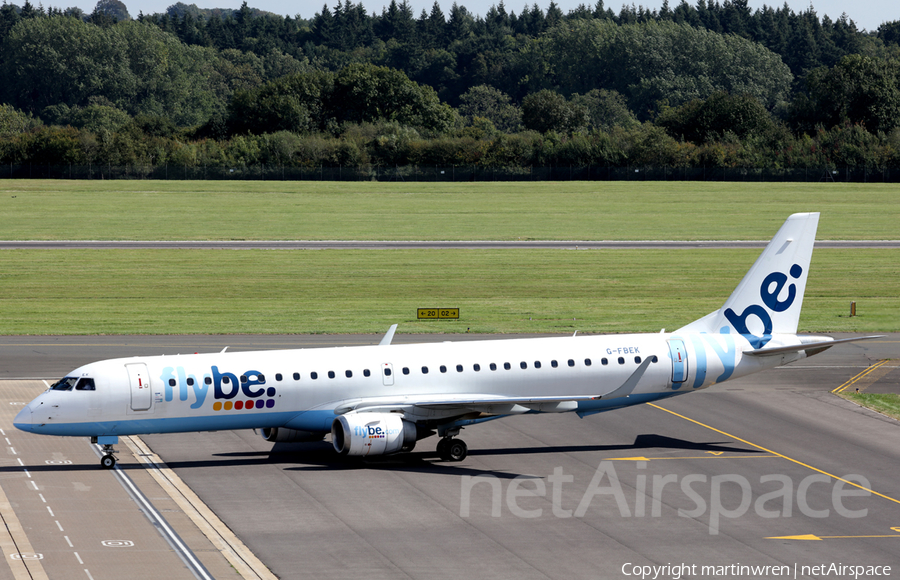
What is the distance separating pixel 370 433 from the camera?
35.5 metres

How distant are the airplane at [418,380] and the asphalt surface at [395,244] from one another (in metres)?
71.7

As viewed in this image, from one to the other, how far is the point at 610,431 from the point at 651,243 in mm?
78276

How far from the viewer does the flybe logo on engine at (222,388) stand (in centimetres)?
3550

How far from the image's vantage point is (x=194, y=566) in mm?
26094

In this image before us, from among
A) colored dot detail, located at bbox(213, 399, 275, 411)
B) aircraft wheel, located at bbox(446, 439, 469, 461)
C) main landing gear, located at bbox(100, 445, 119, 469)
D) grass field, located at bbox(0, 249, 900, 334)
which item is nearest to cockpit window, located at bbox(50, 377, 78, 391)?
main landing gear, located at bbox(100, 445, 119, 469)

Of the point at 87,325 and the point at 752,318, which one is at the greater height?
the point at 752,318

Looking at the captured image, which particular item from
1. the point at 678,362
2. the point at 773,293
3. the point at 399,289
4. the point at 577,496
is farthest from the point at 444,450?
the point at 399,289

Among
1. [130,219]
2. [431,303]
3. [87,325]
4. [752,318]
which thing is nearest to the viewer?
[752,318]

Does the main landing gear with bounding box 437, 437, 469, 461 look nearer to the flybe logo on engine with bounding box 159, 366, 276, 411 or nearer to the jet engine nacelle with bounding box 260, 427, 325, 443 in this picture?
the jet engine nacelle with bounding box 260, 427, 325, 443

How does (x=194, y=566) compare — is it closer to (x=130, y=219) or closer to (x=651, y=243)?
(x=651, y=243)

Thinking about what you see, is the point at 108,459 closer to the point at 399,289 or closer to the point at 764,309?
the point at 764,309

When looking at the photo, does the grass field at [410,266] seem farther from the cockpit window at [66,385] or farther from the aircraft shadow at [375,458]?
the cockpit window at [66,385]

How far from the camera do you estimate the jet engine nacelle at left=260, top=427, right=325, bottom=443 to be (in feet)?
127

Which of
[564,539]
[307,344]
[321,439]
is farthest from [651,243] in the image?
[564,539]
